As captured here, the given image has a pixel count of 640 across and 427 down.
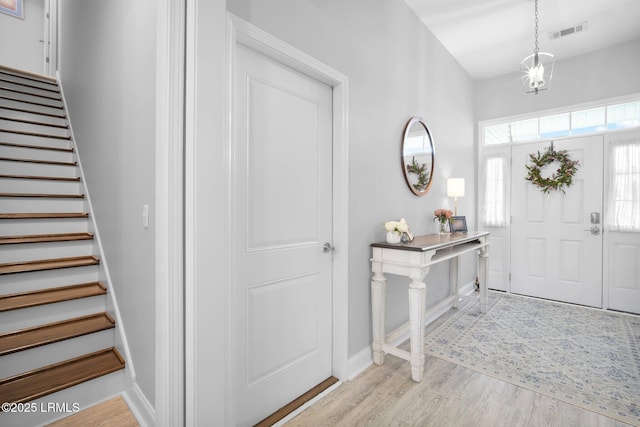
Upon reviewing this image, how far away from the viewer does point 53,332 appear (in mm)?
1909

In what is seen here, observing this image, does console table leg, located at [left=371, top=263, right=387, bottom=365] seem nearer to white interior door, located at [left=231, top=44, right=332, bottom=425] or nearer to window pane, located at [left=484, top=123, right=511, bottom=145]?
white interior door, located at [left=231, top=44, right=332, bottom=425]

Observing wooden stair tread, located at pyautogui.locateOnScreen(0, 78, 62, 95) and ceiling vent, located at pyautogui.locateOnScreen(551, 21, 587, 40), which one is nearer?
ceiling vent, located at pyautogui.locateOnScreen(551, 21, 587, 40)

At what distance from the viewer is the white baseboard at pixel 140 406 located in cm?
153

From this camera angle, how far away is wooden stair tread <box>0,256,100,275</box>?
2.10 metres

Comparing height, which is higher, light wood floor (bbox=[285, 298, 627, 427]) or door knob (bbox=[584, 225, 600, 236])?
door knob (bbox=[584, 225, 600, 236])

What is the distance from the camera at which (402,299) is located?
2811 mm

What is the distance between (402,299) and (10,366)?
274 centimetres

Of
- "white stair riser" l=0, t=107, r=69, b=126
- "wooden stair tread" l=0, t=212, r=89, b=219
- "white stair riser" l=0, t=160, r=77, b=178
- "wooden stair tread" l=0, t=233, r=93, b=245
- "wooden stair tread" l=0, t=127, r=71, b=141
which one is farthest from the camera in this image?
"white stair riser" l=0, t=107, r=69, b=126

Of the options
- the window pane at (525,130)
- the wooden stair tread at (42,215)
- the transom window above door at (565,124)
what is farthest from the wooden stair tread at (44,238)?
the window pane at (525,130)

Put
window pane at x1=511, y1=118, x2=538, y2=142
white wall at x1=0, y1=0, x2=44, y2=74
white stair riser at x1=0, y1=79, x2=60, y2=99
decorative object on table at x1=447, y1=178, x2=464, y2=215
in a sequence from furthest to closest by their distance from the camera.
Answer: white wall at x1=0, y1=0, x2=44, y2=74 → window pane at x1=511, y1=118, x2=538, y2=142 → white stair riser at x1=0, y1=79, x2=60, y2=99 → decorative object on table at x1=447, y1=178, x2=464, y2=215

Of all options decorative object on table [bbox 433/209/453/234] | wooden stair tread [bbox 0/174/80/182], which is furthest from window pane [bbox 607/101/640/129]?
wooden stair tread [bbox 0/174/80/182]

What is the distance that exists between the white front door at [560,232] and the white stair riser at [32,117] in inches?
233

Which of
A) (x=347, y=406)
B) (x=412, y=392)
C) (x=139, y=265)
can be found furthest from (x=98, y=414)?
(x=412, y=392)

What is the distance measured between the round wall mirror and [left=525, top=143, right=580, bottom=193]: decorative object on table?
174cm
